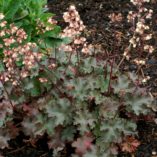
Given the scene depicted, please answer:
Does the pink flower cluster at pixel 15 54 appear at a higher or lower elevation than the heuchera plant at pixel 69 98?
higher

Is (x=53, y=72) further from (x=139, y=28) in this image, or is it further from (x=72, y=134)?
(x=139, y=28)

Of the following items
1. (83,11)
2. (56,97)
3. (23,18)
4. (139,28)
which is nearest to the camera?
(139,28)

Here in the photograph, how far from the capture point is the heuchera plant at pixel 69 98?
3426 millimetres

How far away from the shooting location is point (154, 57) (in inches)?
183

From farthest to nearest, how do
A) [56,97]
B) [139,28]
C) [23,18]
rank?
[23,18]
[56,97]
[139,28]

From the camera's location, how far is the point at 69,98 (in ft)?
11.7

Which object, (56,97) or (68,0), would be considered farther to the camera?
(68,0)

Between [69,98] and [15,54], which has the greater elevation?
[15,54]

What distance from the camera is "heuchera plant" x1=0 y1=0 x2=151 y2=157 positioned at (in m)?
3.43

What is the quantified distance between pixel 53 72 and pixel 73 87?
9.0 inches

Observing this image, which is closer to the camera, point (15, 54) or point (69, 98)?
point (15, 54)

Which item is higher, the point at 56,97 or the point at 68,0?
the point at 68,0

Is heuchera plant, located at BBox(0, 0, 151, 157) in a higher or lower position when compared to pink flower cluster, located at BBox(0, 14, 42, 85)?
lower

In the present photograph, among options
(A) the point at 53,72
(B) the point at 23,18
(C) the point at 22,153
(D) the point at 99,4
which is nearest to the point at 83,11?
(D) the point at 99,4
